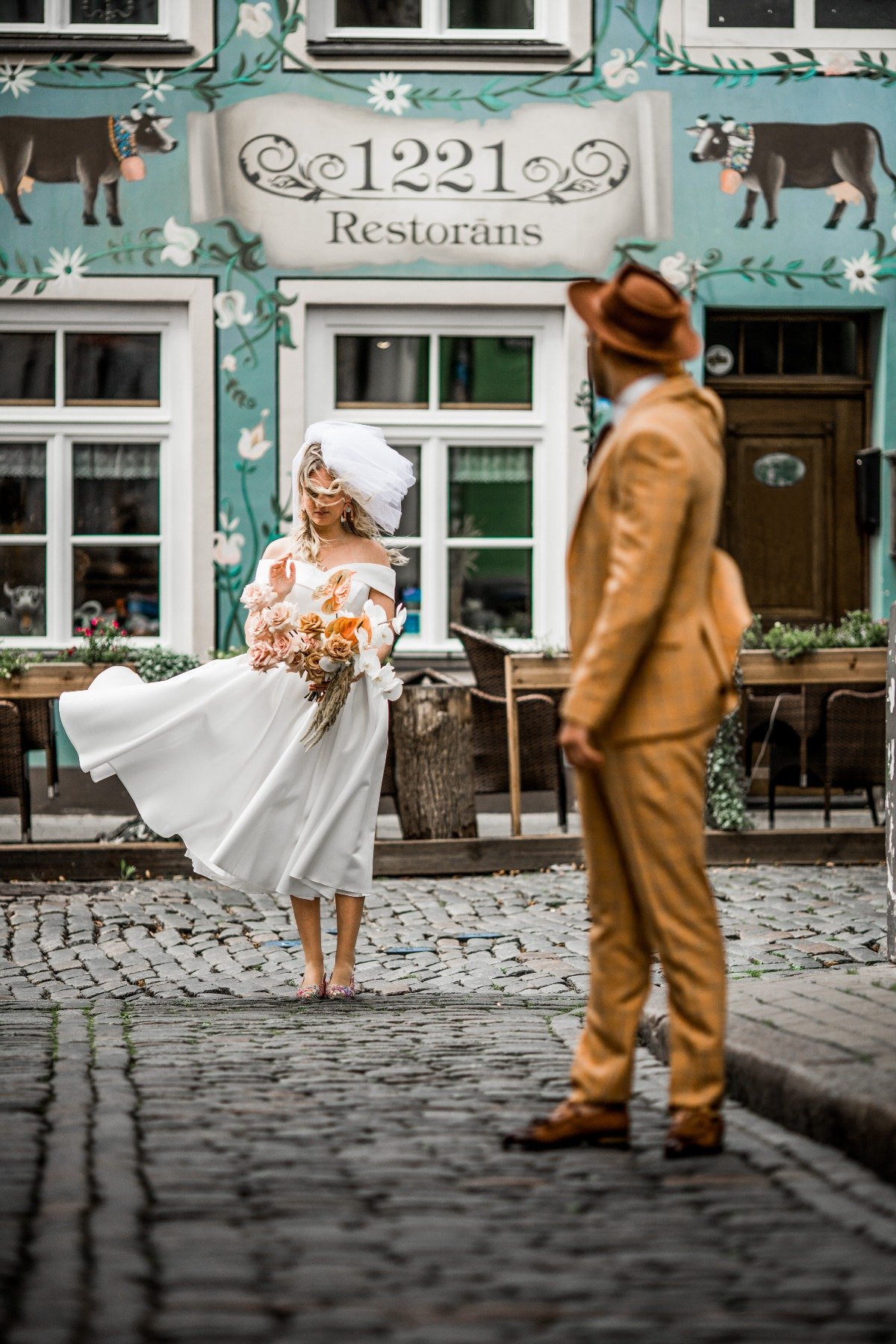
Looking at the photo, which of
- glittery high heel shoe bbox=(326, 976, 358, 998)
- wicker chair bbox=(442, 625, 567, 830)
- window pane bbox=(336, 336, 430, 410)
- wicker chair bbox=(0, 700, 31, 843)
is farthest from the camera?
window pane bbox=(336, 336, 430, 410)

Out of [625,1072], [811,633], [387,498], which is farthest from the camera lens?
[811,633]

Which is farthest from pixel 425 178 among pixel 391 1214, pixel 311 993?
pixel 391 1214

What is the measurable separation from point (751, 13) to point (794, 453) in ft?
9.70

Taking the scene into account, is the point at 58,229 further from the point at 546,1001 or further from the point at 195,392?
the point at 546,1001

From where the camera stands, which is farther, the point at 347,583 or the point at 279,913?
the point at 279,913

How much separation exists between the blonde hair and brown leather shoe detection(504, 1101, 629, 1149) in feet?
10.1

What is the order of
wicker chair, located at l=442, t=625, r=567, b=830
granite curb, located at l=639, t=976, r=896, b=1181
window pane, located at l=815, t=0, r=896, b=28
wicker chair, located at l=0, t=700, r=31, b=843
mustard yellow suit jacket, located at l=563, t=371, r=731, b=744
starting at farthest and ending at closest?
1. window pane, located at l=815, t=0, r=896, b=28
2. wicker chair, located at l=442, t=625, r=567, b=830
3. wicker chair, located at l=0, t=700, r=31, b=843
4. granite curb, located at l=639, t=976, r=896, b=1181
5. mustard yellow suit jacket, located at l=563, t=371, r=731, b=744

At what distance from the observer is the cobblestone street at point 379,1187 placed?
3182 millimetres

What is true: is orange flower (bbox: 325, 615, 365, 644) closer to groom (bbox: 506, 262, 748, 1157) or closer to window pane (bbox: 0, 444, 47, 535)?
groom (bbox: 506, 262, 748, 1157)

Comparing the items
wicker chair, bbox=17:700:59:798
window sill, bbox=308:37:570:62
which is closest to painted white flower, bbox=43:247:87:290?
window sill, bbox=308:37:570:62

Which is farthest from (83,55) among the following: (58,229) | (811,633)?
(811,633)

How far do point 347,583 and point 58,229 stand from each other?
681 centimetres

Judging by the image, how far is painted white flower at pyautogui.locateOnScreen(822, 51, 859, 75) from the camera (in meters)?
12.9

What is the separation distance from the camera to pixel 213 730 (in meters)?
7.14
